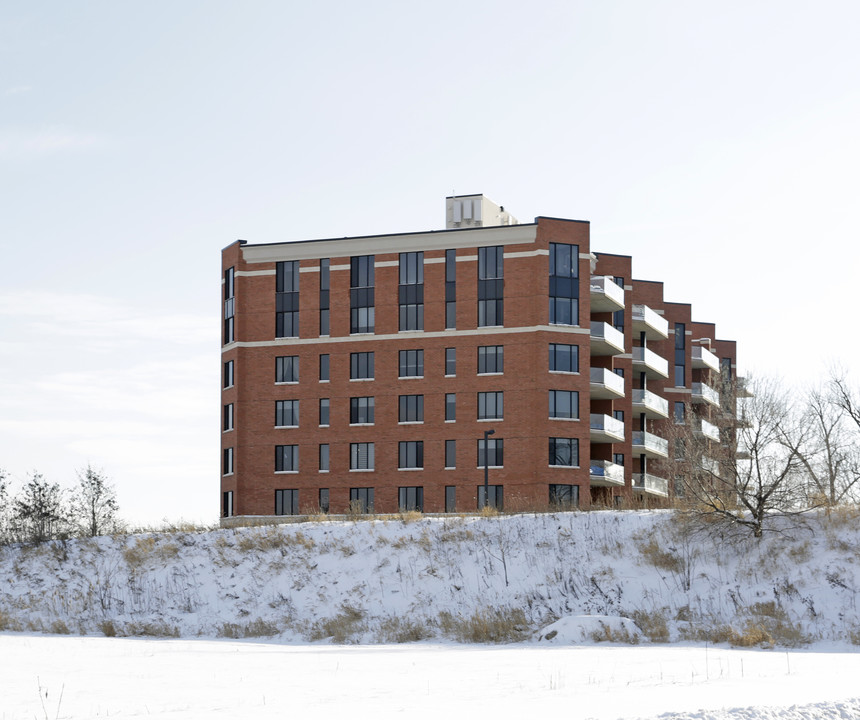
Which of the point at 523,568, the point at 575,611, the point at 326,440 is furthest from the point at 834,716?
the point at 326,440

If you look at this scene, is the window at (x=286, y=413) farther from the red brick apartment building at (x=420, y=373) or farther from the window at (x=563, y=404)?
the window at (x=563, y=404)

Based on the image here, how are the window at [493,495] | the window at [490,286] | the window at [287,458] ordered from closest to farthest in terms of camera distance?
the window at [493,495] < the window at [490,286] < the window at [287,458]

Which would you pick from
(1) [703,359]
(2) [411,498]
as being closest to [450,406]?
(2) [411,498]

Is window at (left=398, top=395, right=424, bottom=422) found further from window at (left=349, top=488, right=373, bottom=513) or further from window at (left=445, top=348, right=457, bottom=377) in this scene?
window at (left=349, top=488, right=373, bottom=513)

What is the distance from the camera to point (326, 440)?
7250 centimetres

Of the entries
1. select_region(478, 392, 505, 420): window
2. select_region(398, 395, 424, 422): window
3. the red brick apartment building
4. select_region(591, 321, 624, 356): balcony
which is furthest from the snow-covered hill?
select_region(591, 321, 624, 356): balcony

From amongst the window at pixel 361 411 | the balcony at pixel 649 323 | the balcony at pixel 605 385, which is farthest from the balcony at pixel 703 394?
the window at pixel 361 411

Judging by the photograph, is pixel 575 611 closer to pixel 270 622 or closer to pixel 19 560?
pixel 270 622

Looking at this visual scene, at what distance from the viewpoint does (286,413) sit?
73.8 metres

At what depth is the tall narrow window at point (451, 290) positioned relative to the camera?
235 feet

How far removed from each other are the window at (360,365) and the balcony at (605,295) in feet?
50.2

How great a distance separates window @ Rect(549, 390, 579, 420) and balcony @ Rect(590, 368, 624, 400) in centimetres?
302

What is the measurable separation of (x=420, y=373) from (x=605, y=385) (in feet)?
39.3

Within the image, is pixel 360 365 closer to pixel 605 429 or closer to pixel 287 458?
pixel 287 458
